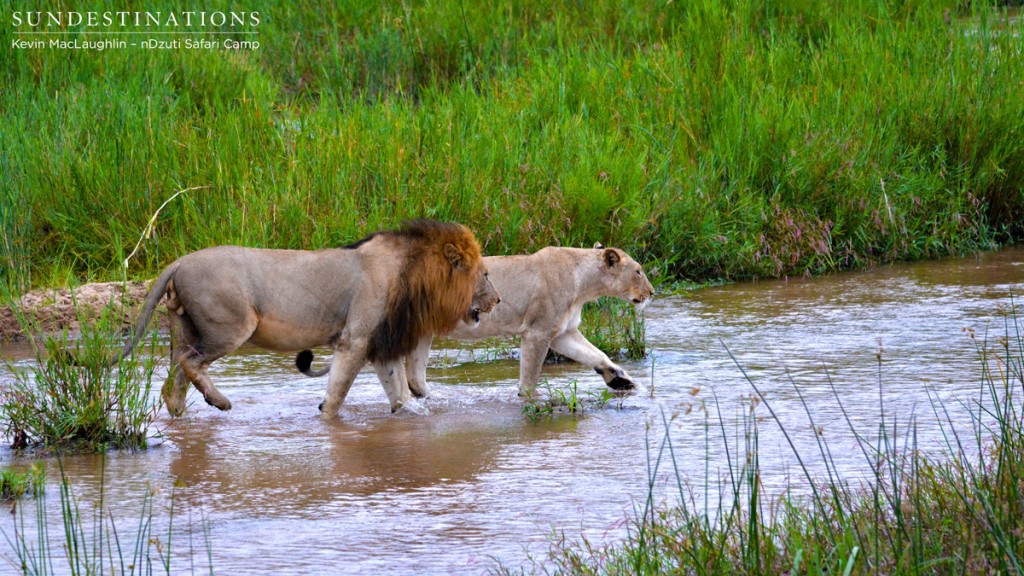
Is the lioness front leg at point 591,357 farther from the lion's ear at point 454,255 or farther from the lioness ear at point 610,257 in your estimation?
the lion's ear at point 454,255

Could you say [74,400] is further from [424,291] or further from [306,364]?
[424,291]

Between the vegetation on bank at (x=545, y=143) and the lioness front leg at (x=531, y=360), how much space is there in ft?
7.12

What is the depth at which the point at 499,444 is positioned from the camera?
631cm

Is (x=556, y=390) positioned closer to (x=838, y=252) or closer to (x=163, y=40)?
(x=838, y=252)

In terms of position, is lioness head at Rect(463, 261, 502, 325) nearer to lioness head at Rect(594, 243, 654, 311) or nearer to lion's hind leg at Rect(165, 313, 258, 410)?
lioness head at Rect(594, 243, 654, 311)

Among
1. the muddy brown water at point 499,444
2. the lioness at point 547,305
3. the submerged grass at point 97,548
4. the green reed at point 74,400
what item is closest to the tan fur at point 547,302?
the lioness at point 547,305

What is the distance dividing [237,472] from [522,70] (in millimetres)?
7373

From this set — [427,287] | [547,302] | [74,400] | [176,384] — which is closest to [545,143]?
[547,302]

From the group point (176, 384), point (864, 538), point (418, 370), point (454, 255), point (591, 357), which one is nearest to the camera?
point (864, 538)

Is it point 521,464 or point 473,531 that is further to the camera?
point 521,464

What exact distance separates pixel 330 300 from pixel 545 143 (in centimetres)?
384

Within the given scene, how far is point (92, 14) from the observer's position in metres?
13.3

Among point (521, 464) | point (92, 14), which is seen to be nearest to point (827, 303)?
point (521, 464)

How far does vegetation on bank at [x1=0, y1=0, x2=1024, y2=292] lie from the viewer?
9.98 metres
